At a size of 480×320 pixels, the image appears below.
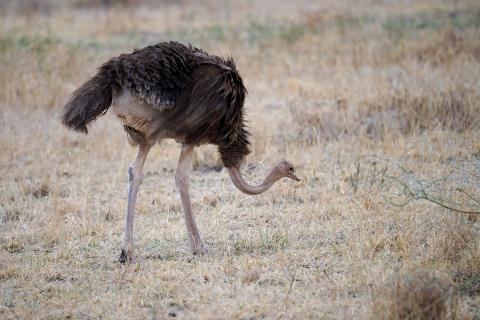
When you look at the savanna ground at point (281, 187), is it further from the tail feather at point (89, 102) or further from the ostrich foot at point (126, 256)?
the tail feather at point (89, 102)

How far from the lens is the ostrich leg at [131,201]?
235 inches

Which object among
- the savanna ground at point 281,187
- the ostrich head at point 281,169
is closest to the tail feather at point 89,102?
the savanna ground at point 281,187

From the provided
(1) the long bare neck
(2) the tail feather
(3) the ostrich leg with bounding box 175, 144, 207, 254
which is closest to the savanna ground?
(3) the ostrich leg with bounding box 175, 144, 207, 254

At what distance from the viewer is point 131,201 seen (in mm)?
6066

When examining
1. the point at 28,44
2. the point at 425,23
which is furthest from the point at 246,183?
the point at 425,23

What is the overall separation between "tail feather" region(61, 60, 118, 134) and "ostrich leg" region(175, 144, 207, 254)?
0.77 m

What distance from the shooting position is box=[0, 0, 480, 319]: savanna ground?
5.20m

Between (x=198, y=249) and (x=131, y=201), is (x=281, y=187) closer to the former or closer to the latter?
(x=198, y=249)

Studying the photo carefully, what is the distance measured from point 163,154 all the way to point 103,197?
1.47 meters

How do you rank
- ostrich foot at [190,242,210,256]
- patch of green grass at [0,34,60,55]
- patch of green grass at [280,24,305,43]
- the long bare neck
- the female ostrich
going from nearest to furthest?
the female ostrich < ostrich foot at [190,242,210,256] < the long bare neck < patch of green grass at [0,34,60,55] < patch of green grass at [280,24,305,43]

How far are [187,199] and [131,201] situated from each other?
45cm

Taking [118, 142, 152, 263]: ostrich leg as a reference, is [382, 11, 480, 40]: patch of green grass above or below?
above

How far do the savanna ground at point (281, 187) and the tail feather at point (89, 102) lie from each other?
3.62 feet

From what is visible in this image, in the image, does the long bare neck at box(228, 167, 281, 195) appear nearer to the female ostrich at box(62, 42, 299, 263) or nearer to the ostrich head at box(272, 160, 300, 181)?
the ostrich head at box(272, 160, 300, 181)
